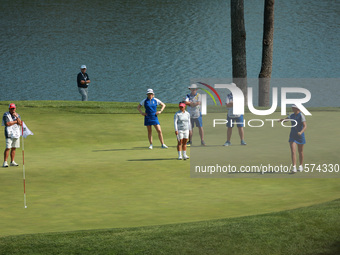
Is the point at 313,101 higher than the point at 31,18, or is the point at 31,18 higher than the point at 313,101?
the point at 31,18

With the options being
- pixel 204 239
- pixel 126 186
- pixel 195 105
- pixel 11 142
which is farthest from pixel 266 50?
pixel 204 239

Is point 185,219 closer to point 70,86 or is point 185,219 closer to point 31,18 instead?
point 70,86

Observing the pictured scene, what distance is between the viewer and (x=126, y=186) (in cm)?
1605

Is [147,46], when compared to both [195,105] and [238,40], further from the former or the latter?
[195,105]

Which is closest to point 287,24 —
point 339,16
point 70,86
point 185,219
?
point 339,16

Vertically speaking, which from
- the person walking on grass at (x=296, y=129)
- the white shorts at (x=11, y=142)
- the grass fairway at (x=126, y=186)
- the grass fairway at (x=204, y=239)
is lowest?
the grass fairway at (x=126, y=186)

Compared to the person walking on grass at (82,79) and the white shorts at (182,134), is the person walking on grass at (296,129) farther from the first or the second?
the person walking on grass at (82,79)

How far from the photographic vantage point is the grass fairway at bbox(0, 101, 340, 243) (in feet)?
42.1

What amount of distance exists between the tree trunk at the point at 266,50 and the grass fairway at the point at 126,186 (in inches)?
402

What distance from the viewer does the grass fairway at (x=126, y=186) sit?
1284 cm

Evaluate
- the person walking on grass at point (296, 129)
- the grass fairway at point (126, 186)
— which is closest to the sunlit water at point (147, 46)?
the grass fairway at point (126, 186)

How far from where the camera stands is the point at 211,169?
1823 cm

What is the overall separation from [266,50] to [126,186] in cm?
2173

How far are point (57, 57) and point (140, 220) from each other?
171ft
